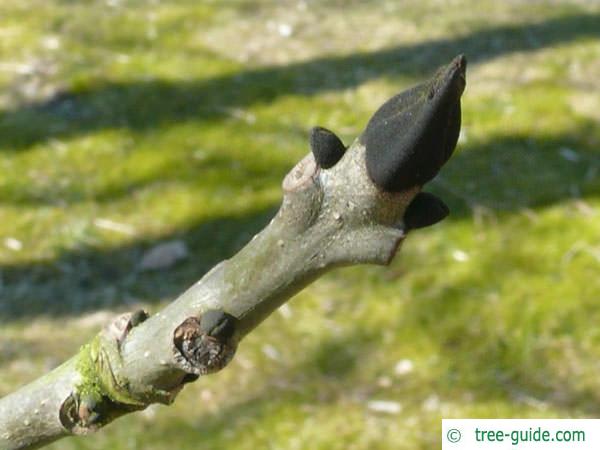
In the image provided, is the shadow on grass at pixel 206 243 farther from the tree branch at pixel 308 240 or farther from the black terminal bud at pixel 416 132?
the black terminal bud at pixel 416 132

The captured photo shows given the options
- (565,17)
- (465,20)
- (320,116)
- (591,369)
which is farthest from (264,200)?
(565,17)

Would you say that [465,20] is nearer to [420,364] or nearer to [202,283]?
[420,364]

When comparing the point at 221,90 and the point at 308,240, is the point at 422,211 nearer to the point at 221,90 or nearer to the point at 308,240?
the point at 308,240

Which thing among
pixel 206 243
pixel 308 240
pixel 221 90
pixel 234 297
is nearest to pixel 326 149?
pixel 308 240

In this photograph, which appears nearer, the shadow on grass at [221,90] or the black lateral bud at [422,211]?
the black lateral bud at [422,211]

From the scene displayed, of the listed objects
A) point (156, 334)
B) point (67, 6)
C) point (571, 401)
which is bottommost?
point (571, 401)

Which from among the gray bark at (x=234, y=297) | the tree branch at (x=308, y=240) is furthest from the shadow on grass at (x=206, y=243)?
the tree branch at (x=308, y=240)
